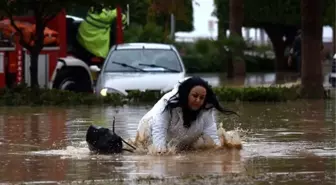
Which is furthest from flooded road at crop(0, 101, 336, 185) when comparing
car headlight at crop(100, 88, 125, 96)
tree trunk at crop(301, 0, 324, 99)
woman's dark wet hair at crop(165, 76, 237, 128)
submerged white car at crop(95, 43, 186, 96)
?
tree trunk at crop(301, 0, 324, 99)

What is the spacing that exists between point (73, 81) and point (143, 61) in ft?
10.8

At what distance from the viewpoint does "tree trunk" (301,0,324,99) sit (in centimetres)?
2184

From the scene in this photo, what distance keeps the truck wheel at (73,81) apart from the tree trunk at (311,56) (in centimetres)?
536

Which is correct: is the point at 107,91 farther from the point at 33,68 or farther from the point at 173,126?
the point at 173,126

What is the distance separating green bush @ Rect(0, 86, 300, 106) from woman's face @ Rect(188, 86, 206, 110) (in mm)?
9153

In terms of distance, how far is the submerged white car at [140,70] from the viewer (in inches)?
807

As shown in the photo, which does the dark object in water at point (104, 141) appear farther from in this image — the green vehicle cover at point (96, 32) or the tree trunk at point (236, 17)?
the tree trunk at point (236, 17)

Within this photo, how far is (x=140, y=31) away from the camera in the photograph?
36.3 meters

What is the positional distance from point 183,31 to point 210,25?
7.40 metres

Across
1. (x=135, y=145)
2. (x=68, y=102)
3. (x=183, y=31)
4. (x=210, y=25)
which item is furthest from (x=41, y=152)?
(x=210, y=25)

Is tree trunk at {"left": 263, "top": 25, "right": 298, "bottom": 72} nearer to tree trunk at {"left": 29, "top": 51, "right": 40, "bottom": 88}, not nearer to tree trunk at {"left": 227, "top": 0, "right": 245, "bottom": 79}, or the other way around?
tree trunk at {"left": 227, "top": 0, "right": 245, "bottom": 79}

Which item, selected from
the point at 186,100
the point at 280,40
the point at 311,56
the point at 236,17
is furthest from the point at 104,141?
the point at 280,40

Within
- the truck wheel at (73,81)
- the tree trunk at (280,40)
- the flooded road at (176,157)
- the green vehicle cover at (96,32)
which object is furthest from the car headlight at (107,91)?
the tree trunk at (280,40)

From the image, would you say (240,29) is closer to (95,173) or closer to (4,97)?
(4,97)
